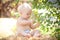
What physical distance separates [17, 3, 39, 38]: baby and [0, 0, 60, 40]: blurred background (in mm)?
33

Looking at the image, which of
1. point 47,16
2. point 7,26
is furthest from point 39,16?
point 7,26

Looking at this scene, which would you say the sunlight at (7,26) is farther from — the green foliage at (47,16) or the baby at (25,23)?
the green foliage at (47,16)

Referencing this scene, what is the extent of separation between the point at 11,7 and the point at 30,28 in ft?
0.79

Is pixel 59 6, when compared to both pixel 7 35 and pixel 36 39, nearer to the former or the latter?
pixel 36 39

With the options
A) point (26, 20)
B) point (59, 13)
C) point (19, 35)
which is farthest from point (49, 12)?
point (19, 35)

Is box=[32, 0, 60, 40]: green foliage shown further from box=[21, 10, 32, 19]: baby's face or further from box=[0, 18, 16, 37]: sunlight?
box=[0, 18, 16, 37]: sunlight

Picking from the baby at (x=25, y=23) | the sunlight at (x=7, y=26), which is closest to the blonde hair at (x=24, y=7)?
the baby at (x=25, y=23)

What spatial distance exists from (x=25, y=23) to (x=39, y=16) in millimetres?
135

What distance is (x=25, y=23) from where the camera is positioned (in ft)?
4.80

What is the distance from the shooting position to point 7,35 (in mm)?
1457

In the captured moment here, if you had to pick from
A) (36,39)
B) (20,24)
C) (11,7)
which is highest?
(11,7)

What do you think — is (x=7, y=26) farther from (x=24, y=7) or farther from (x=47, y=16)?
(x=47, y=16)

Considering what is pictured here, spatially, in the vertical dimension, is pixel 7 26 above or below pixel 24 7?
below

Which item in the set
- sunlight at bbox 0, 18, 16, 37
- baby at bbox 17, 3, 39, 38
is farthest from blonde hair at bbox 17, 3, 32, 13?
sunlight at bbox 0, 18, 16, 37
